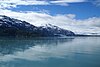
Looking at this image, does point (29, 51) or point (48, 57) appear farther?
point (29, 51)

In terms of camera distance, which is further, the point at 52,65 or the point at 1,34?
the point at 1,34

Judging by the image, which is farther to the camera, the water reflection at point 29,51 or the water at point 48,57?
the water reflection at point 29,51

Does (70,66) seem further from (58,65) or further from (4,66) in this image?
(4,66)

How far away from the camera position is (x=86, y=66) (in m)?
28.4

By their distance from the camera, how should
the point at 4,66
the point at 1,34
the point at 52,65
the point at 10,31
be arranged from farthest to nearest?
the point at 10,31 < the point at 1,34 < the point at 52,65 < the point at 4,66

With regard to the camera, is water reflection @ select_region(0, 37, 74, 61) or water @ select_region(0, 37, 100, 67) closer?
water @ select_region(0, 37, 100, 67)

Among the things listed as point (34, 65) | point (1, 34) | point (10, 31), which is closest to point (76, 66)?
point (34, 65)

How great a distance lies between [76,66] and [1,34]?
5086 inches

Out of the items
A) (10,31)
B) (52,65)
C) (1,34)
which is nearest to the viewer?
(52,65)

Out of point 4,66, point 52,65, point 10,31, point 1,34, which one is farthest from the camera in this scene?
point 10,31

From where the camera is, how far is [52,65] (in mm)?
28547

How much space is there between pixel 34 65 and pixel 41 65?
0.87 meters

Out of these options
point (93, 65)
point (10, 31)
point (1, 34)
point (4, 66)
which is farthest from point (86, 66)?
point (10, 31)

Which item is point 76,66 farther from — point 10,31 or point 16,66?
point 10,31
